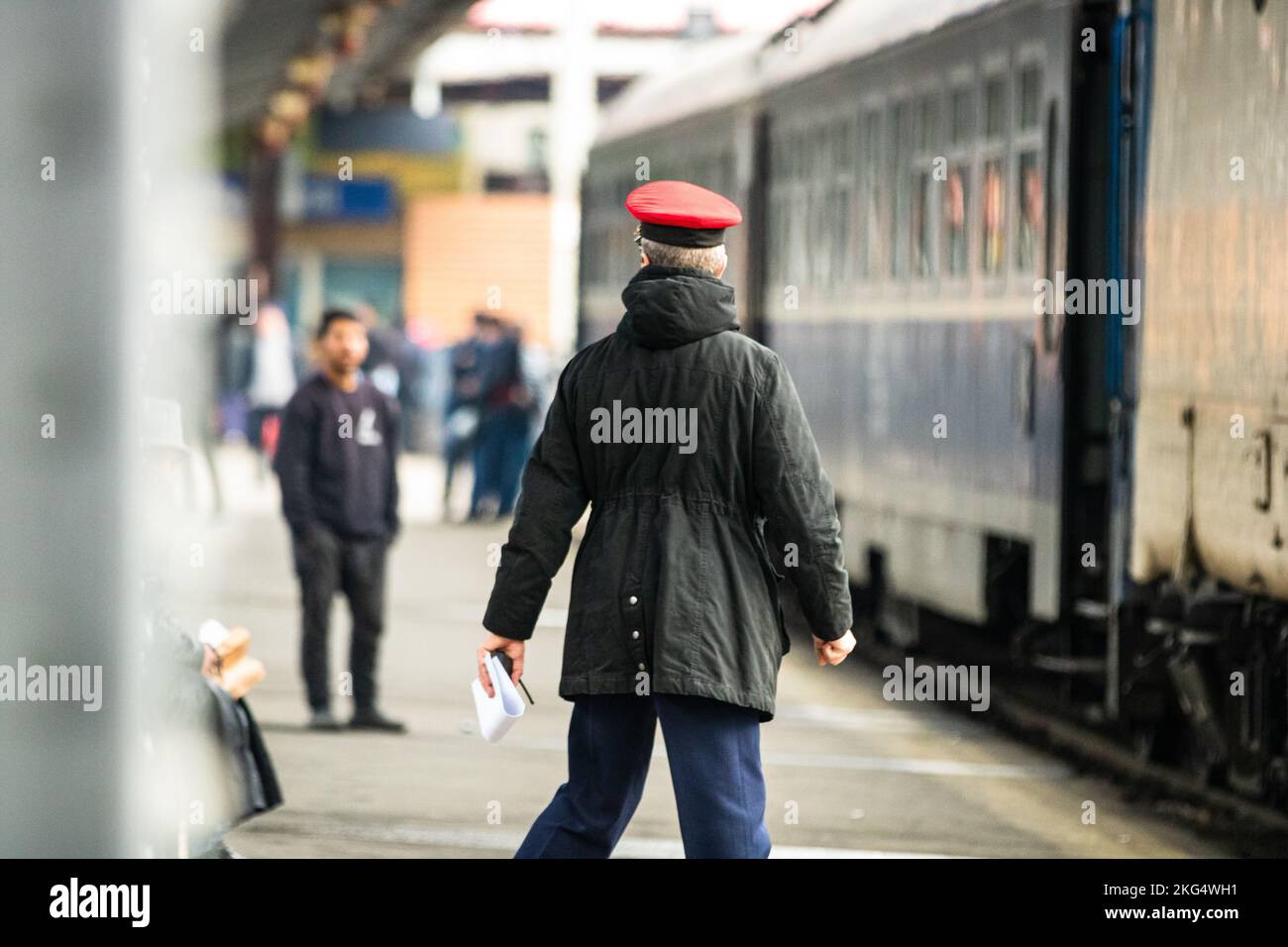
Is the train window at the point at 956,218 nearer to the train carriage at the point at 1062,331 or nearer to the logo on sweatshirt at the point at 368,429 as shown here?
the train carriage at the point at 1062,331

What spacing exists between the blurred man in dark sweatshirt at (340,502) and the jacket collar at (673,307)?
5.60 m

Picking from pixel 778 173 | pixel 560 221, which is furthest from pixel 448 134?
pixel 778 173

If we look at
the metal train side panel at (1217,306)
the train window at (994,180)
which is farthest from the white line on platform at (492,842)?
the train window at (994,180)

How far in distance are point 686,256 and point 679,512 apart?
0.55m

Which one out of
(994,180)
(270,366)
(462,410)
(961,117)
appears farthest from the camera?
(270,366)

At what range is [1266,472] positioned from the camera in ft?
30.2

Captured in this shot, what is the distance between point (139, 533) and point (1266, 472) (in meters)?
4.53

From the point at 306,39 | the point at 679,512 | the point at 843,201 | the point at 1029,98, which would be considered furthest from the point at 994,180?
the point at 306,39

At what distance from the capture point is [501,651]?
21.1 ft

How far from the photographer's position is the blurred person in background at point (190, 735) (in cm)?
705

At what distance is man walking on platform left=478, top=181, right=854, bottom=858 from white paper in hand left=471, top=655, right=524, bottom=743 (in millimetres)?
56

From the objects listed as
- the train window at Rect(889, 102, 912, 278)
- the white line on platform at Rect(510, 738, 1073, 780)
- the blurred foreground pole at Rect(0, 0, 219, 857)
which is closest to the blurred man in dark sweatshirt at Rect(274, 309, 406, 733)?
the white line on platform at Rect(510, 738, 1073, 780)

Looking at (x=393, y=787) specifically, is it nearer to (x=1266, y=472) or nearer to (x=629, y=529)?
(x=1266, y=472)

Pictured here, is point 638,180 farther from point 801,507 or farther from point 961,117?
point 801,507
